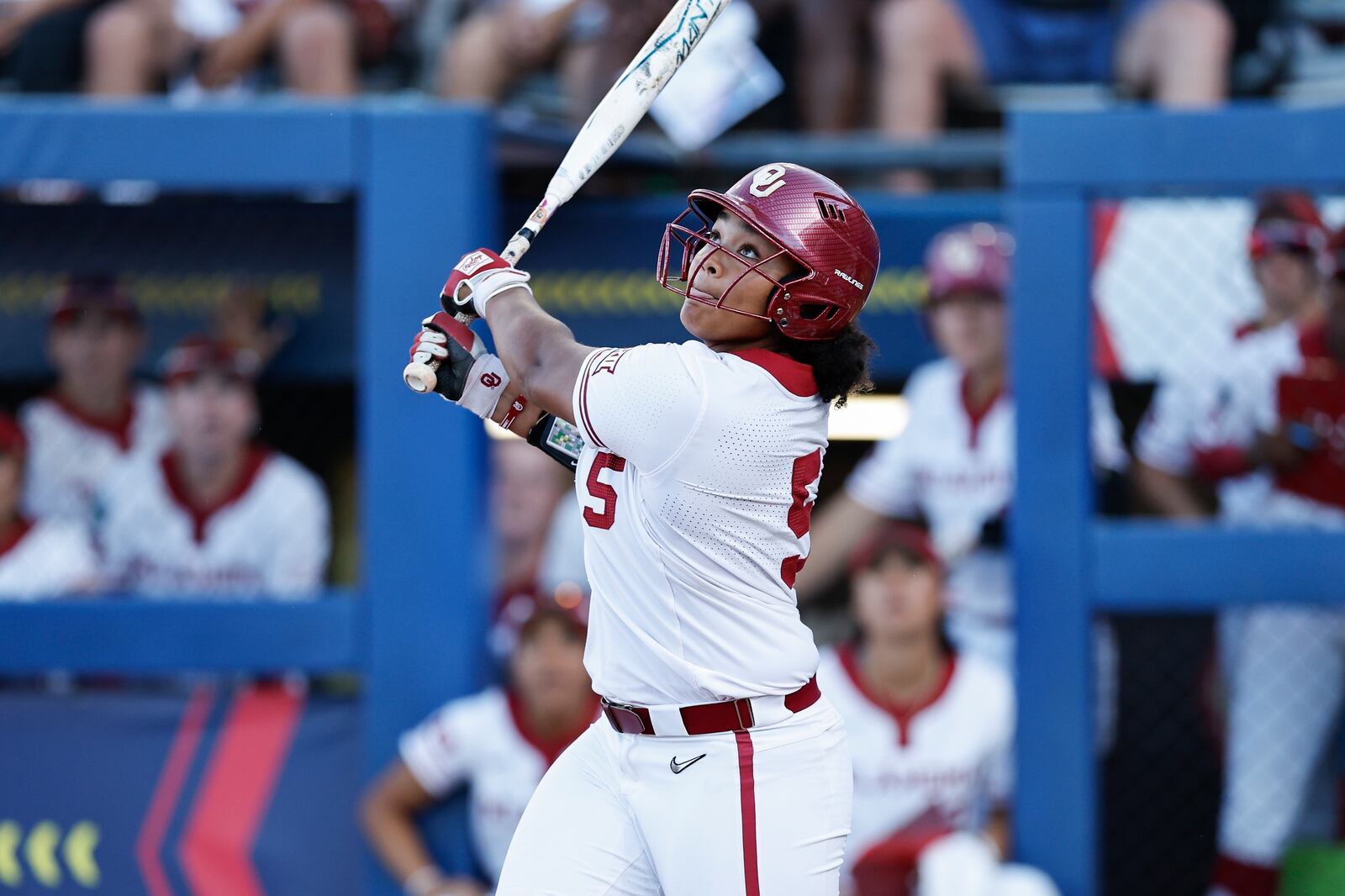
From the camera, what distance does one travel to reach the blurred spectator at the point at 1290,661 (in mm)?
4301

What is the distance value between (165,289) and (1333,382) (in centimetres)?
346

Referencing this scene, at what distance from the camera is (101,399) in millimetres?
5055

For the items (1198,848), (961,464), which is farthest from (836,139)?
(1198,848)

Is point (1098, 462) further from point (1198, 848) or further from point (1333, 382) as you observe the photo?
point (1198, 848)

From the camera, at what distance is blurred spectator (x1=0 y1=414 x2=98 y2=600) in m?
4.57

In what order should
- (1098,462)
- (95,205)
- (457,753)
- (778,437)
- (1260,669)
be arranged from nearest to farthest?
(778,437) → (457,753) → (1260,669) → (1098,462) → (95,205)

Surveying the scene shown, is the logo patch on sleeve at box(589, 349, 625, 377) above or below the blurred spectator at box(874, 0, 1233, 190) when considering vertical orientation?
below

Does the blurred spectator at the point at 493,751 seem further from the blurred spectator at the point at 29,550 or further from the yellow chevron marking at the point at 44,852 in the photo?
the blurred spectator at the point at 29,550

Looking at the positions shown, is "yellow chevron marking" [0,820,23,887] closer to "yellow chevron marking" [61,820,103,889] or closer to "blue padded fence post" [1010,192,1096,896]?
"yellow chevron marking" [61,820,103,889]

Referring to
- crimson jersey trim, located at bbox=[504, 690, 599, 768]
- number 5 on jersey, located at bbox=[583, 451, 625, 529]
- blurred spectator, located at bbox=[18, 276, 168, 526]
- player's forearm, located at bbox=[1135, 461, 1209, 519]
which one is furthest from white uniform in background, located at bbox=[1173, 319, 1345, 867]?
blurred spectator, located at bbox=[18, 276, 168, 526]

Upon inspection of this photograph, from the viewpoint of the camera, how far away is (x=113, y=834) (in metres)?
4.30

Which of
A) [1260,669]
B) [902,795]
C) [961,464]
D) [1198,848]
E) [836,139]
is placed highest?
[836,139]

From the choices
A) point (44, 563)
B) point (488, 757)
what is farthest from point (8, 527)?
point (488, 757)

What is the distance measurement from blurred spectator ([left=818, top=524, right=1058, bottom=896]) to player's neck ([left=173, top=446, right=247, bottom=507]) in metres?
1.77
